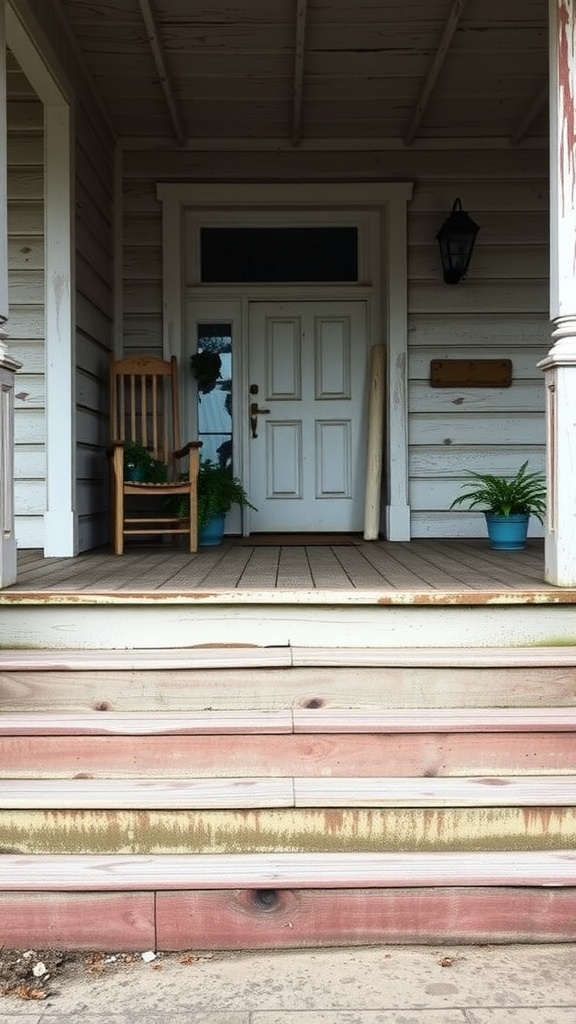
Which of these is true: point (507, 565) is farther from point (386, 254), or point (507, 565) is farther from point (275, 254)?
point (275, 254)

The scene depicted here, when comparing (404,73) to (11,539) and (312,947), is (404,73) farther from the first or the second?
(312,947)

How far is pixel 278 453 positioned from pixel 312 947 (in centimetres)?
404

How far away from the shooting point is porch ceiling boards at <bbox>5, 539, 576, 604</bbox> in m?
2.73

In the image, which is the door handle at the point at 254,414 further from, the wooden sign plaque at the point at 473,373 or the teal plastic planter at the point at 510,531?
the teal plastic planter at the point at 510,531

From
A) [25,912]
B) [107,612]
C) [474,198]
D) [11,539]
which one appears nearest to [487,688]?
[107,612]

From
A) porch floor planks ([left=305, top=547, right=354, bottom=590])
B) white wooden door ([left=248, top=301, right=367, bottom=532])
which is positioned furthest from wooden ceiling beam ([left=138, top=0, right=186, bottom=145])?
porch floor planks ([left=305, top=547, right=354, bottom=590])

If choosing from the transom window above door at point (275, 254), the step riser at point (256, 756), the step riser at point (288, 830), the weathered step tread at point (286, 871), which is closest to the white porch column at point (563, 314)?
the step riser at point (256, 756)

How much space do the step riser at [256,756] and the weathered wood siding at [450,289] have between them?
3.28 meters

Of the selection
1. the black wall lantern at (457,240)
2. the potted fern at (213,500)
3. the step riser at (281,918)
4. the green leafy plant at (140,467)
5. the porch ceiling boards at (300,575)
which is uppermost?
the black wall lantern at (457,240)

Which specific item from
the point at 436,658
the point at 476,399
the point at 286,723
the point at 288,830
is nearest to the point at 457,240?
the point at 476,399

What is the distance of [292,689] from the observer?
258 centimetres

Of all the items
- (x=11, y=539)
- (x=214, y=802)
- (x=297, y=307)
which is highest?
(x=297, y=307)

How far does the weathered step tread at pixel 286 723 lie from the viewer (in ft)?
7.79

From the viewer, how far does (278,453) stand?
5852mm
